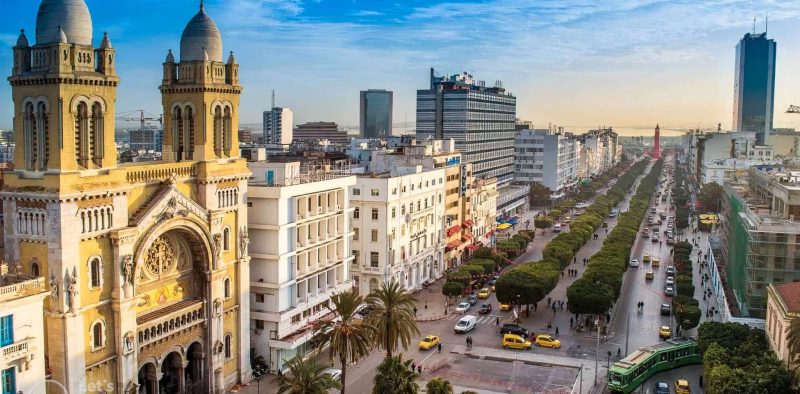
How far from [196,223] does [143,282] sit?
6.21m

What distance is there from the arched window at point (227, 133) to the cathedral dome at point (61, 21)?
15.3 metres

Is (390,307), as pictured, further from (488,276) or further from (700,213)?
(700,213)

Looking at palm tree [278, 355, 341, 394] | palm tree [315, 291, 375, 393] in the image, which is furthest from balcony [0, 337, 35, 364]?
palm tree [315, 291, 375, 393]

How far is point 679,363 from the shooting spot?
231 feet

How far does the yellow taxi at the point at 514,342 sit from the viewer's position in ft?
251

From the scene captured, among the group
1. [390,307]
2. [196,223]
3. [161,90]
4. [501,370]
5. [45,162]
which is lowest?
[501,370]

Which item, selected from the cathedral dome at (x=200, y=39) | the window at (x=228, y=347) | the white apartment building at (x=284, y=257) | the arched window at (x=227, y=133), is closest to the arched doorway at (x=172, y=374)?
the window at (x=228, y=347)

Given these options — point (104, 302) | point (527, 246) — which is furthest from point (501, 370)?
point (527, 246)

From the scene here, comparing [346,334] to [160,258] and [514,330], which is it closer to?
[160,258]

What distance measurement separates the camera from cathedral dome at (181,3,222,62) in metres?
60.5

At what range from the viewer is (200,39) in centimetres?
6053

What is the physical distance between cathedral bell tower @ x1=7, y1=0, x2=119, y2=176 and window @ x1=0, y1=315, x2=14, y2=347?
387 inches

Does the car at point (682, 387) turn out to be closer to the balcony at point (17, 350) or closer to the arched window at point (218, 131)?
the arched window at point (218, 131)

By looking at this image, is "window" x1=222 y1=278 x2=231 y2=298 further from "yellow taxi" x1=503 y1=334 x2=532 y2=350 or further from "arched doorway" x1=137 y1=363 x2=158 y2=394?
"yellow taxi" x1=503 y1=334 x2=532 y2=350
